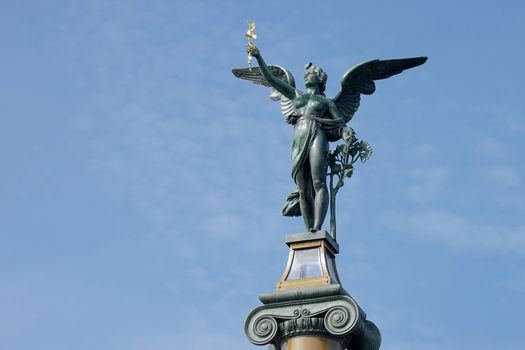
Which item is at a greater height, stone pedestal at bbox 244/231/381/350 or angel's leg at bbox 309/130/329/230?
angel's leg at bbox 309/130/329/230

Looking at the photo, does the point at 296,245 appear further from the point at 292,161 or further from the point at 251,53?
the point at 251,53

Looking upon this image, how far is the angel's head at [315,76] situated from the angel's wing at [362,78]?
36 centimetres

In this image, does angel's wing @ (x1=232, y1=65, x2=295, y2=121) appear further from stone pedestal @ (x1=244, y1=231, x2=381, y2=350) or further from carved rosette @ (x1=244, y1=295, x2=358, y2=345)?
carved rosette @ (x1=244, y1=295, x2=358, y2=345)

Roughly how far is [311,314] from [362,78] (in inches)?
212

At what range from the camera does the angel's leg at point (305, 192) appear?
23297mm

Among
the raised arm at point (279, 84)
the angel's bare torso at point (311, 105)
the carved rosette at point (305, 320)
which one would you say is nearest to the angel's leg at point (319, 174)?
the angel's bare torso at point (311, 105)

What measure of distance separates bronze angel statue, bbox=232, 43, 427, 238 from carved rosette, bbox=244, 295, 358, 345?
5.87 feet

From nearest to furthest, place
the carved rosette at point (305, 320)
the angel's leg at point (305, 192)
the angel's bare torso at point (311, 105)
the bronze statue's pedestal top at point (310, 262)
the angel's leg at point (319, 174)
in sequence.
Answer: the carved rosette at point (305, 320), the bronze statue's pedestal top at point (310, 262), the angel's leg at point (319, 174), the angel's leg at point (305, 192), the angel's bare torso at point (311, 105)

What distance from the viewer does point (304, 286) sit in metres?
21.9

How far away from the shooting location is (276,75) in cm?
2500

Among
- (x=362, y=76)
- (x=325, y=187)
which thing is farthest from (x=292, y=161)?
(x=362, y=76)

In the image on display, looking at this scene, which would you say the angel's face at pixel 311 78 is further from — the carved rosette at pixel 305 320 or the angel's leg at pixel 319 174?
the carved rosette at pixel 305 320

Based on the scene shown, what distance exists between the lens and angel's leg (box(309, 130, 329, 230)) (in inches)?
909

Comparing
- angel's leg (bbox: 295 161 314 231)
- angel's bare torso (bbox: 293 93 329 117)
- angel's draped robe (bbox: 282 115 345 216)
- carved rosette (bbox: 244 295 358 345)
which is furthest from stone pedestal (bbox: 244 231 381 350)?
angel's bare torso (bbox: 293 93 329 117)
